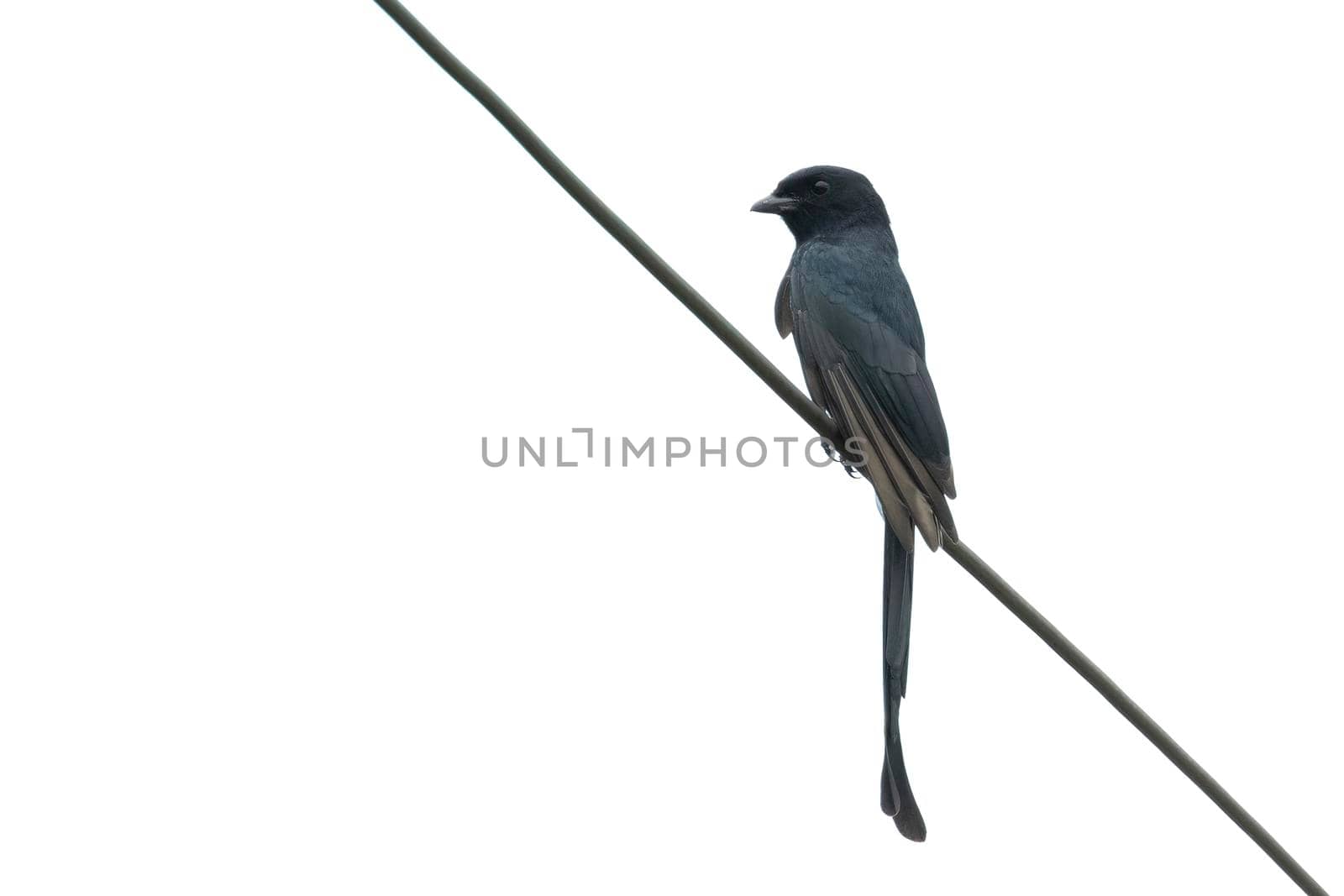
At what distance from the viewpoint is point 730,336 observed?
11.1ft

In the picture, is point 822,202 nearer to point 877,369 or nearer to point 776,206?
point 776,206

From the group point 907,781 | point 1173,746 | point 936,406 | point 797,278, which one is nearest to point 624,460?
point 797,278

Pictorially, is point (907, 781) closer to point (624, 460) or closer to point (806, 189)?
point (624, 460)

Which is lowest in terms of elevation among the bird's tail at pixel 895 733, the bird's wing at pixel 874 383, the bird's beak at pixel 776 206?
the bird's tail at pixel 895 733

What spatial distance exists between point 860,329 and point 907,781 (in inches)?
73.6

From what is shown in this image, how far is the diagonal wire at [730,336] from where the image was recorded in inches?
111

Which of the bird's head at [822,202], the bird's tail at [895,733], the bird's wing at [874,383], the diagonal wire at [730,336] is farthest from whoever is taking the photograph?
the bird's head at [822,202]

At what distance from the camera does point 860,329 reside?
5.64 meters

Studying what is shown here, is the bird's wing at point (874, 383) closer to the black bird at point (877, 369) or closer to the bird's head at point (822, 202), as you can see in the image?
the black bird at point (877, 369)

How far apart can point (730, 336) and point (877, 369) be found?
2.25 m

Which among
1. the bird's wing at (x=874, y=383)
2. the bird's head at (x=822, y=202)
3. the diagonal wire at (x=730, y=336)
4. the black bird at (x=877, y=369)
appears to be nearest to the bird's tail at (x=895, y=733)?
the black bird at (x=877, y=369)

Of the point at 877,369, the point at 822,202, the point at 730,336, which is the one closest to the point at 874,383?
the point at 877,369

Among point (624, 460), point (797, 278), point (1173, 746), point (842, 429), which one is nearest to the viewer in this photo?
point (1173, 746)

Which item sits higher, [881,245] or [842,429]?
[881,245]
